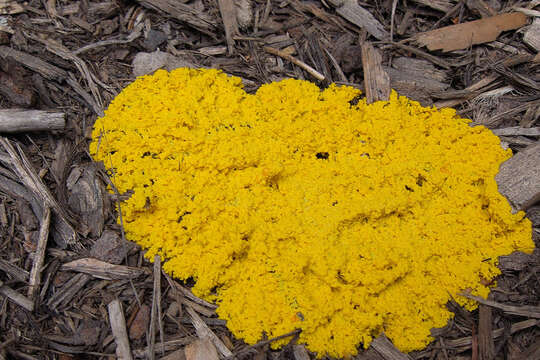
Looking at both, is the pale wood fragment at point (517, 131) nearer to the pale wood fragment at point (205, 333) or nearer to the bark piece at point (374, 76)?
the bark piece at point (374, 76)

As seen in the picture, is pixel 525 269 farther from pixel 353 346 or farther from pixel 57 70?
pixel 57 70

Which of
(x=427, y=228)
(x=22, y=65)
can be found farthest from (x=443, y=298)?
(x=22, y=65)

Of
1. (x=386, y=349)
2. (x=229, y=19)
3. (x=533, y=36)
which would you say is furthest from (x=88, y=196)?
(x=533, y=36)

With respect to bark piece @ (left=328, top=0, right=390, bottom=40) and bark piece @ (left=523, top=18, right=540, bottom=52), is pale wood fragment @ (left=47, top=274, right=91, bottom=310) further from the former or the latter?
bark piece @ (left=523, top=18, right=540, bottom=52)

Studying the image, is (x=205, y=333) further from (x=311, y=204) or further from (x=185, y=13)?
(x=185, y=13)

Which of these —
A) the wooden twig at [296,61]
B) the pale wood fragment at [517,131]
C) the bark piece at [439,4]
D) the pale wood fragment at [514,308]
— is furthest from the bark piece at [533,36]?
the pale wood fragment at [514,308]

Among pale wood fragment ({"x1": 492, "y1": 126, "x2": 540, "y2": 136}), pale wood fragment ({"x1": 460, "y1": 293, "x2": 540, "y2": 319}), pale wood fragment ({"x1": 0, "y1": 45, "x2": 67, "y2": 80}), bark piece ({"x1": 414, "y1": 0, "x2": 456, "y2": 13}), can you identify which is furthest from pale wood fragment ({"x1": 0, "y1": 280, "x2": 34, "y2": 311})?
bark piece ({"x1": 414, "y1": 0, "x2": 456, "y2": 13})

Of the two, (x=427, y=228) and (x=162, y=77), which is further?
(x=162, y=77)
